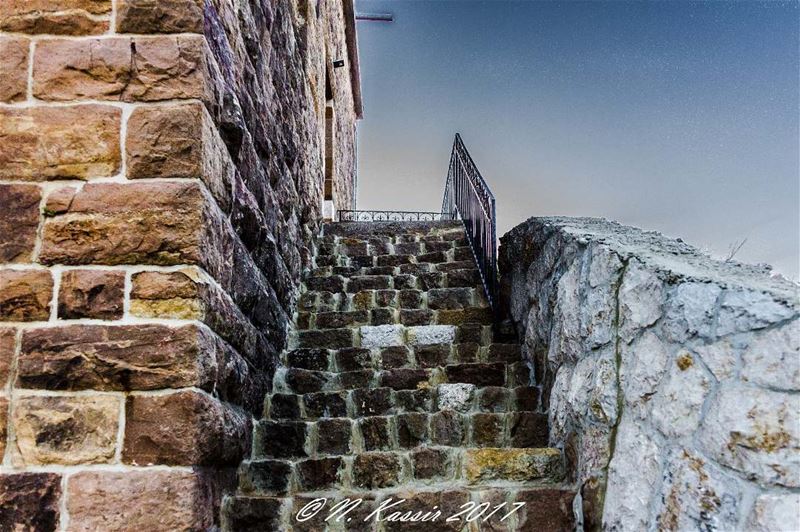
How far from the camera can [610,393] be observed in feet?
7.80

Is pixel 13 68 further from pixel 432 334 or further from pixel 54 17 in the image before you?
pixel 432 334

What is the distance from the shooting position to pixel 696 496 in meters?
1.81

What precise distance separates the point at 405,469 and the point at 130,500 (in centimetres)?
114

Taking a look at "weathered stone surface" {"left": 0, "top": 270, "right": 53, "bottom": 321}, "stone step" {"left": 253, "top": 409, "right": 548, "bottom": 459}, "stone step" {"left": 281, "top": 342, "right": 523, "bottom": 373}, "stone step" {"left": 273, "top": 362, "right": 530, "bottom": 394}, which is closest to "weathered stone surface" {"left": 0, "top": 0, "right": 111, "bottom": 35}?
"weathered stone surface" {"left": 0, "top": 270, "right": 53, "bottom": 321}

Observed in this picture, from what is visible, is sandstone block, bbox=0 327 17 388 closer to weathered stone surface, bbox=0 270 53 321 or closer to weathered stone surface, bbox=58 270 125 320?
weathered stone surface, bbox=0 270 53 321

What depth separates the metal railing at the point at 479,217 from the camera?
4.27 metres

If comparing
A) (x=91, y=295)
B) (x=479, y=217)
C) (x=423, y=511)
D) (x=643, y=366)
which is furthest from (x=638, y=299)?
(x=479, y=217)

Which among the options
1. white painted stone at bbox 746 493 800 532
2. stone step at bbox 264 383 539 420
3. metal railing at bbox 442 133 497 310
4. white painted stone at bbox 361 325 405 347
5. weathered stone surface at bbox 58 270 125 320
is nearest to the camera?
white painted stone at bbox 746 493 800 532

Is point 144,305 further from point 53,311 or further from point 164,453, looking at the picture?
point 164,453

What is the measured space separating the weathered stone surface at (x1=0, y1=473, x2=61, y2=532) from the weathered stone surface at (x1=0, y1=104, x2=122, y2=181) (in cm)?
94

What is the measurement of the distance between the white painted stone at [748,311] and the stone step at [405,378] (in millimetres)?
1741

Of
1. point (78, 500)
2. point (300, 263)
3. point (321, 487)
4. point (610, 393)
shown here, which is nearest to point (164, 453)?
point (78, 500)

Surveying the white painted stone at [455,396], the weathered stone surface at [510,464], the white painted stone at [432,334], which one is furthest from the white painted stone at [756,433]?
the white painted stone at [432,334]

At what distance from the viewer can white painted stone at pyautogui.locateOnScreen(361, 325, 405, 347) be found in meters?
3.93
